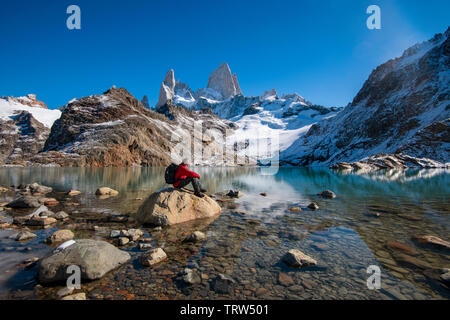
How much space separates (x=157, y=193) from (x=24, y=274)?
682 cm

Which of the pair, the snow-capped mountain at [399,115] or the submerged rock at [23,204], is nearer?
the submerged rock at [23,204]

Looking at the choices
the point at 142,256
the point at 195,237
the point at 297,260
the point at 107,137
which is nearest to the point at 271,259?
the point at 297,260

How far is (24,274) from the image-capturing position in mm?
6094

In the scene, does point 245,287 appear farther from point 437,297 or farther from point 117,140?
point 117,140

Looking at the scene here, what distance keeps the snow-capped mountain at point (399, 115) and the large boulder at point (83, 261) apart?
4507 inches

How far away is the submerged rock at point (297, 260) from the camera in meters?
7.02

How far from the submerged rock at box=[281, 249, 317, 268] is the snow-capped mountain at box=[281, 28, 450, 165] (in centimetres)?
10973

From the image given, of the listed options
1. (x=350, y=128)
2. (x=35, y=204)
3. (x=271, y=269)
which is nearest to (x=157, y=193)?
(x=271, y=269)

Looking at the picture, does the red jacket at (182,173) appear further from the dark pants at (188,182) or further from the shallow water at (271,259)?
the shallow water at (271,259)

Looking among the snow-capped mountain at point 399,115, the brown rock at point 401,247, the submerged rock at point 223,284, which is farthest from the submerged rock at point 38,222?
the snow-capped mountain at point 399,115

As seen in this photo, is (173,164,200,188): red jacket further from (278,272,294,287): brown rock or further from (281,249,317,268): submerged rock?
(278,272,294,287): brown rock

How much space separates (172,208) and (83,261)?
19.6 ft

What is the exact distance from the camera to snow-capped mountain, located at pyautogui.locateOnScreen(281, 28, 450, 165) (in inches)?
3546

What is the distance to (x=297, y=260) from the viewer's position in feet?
23.2
